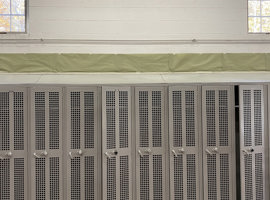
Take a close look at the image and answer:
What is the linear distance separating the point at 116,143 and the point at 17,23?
2485 millimetres

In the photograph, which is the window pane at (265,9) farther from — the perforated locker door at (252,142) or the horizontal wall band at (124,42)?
the perforated locker door at (252,142)

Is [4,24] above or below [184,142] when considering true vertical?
above

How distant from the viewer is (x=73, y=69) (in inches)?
183

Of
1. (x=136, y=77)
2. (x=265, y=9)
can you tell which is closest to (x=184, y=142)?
(x=136, y=77)

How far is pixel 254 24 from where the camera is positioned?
499cm

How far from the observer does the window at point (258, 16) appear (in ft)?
16.3

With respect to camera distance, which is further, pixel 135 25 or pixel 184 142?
pixel 135 25

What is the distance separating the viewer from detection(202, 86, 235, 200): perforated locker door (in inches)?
156

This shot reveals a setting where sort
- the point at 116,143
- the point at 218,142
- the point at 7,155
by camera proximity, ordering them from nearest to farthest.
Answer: the point at 7,155 < the point at 116,143 < the point at 218,142

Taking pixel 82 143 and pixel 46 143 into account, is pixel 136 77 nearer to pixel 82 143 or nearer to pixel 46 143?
pixel 82 143

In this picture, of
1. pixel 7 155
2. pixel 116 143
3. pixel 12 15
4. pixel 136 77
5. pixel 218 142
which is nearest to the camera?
pixel 7 155

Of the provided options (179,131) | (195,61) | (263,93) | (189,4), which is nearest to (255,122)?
(263,93)

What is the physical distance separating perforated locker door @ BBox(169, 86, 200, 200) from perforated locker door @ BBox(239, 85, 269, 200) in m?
0.58

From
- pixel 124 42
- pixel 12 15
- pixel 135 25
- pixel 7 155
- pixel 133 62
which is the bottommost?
pixel 7 155
